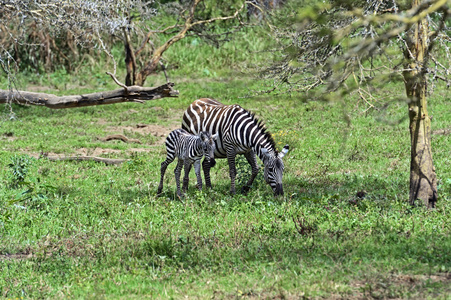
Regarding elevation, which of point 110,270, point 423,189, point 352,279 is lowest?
point 110,270

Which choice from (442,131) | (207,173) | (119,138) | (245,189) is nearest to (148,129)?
(119,138)

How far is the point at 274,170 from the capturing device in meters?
10.8

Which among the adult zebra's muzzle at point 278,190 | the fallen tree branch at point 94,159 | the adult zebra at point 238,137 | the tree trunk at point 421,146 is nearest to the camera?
the tree trunk at point 421,146

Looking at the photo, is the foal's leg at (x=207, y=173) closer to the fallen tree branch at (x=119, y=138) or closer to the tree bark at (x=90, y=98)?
the tree bark at (x=90, y=98)

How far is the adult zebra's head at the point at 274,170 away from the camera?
10711mm

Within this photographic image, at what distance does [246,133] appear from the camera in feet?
37.1

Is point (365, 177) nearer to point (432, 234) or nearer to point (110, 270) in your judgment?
point (432, 234)

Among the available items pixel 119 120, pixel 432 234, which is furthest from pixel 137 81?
pixel 432 234

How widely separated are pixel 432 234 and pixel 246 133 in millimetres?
4342

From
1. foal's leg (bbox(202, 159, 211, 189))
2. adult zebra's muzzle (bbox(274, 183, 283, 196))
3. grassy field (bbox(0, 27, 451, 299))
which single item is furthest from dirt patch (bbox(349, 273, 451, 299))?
foal's leg (bbox(202, 159, 211, 189))

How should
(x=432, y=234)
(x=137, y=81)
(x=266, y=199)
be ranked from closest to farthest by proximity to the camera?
(x=432, y=234) → (x=266, y=199) → (x=137, y=81)

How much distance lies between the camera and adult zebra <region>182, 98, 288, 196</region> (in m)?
10.9

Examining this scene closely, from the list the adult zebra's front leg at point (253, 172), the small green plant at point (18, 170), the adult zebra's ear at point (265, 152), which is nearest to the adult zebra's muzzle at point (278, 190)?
the adult zebra's ear at point (265, 152)

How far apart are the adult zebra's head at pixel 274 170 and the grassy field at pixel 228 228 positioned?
254 millimetres
